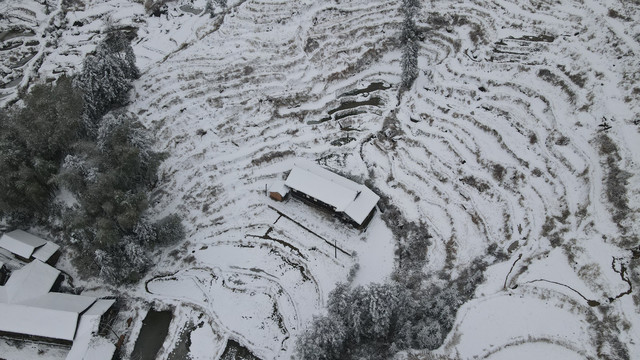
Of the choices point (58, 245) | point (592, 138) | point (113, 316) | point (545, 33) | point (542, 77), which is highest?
point (545, 33)

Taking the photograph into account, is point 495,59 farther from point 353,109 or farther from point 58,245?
point 58,245

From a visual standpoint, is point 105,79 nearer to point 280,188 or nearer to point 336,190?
point 280,188

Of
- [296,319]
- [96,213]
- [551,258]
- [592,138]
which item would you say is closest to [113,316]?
[96,213]

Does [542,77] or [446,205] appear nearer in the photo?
[446,205]

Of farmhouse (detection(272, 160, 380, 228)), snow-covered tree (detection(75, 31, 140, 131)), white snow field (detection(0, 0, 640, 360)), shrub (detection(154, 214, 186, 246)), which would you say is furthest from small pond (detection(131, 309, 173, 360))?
snow-covered tree (detection(75, 31, 140, 131))

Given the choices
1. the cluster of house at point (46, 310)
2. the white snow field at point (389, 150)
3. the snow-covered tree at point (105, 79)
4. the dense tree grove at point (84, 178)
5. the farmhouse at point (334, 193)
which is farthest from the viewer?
the snow-covered tree at point (105, 79)

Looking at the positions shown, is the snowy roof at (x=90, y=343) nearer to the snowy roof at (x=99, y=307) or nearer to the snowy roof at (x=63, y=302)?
the snowy roof at (x=99, y=307)

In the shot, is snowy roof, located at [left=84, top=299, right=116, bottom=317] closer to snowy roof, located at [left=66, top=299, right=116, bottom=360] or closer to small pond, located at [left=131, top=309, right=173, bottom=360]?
snowy roof, located at [left=66, top=299, right=116, bottom=360]

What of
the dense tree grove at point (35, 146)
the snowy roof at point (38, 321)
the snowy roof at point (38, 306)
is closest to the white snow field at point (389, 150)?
the snowy roof at point (38, 321)
